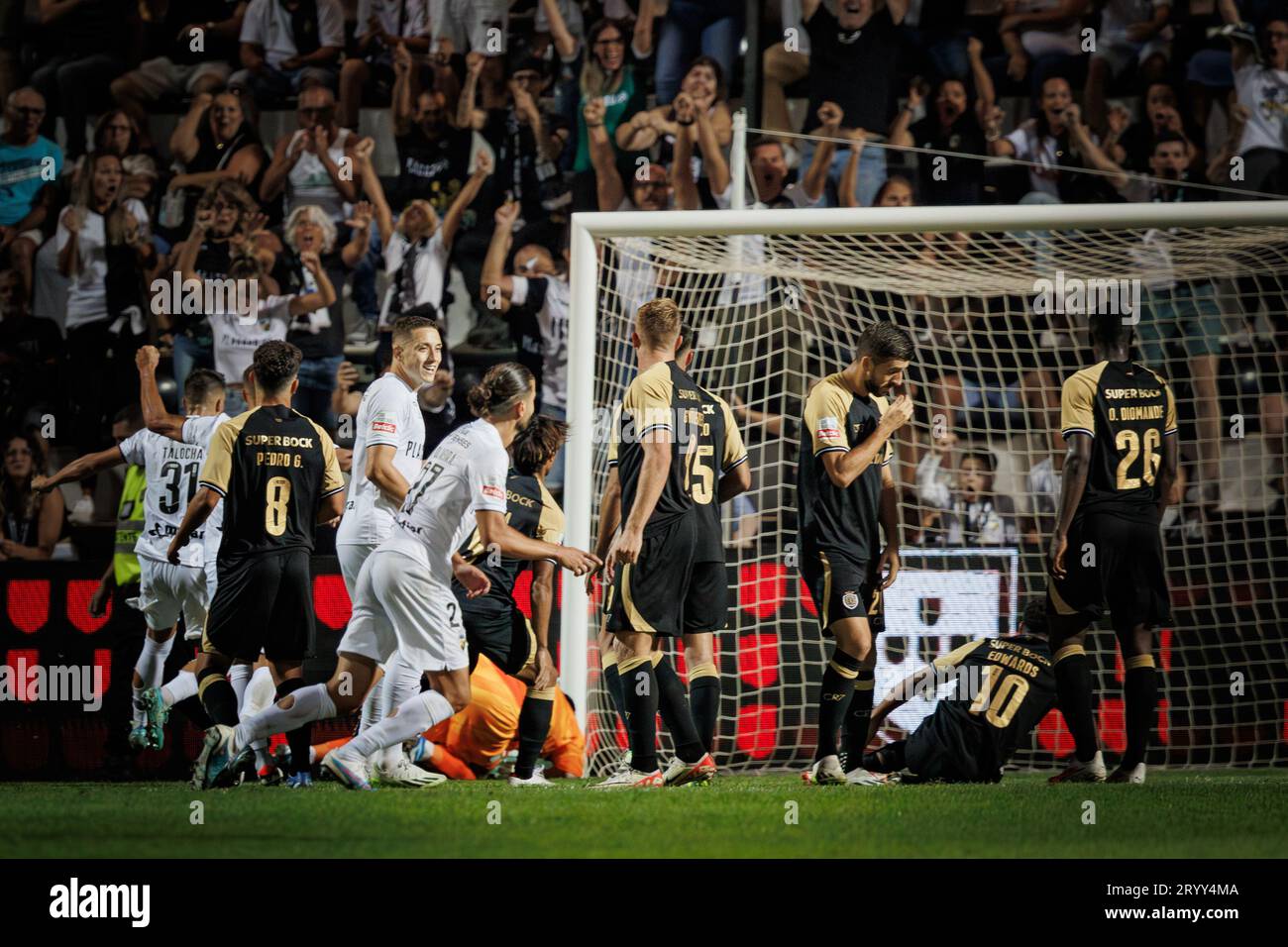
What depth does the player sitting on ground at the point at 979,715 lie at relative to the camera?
6.04 meters

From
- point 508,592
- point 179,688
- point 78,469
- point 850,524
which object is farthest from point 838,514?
point 78,469

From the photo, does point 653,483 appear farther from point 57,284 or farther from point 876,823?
point 57,284

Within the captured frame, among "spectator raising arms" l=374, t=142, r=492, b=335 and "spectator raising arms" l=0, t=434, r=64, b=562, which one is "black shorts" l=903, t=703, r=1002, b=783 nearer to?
"spectator raising arms" l=374, t=142, r=492, b=335

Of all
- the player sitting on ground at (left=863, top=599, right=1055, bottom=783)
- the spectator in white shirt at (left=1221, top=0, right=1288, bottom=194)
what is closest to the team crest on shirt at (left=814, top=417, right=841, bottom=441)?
the player sitting on ground at (left=863, top=599, right=1055, bottom=783)

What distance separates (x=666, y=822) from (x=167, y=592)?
→ 11.0 ft

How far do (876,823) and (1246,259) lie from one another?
155 inches

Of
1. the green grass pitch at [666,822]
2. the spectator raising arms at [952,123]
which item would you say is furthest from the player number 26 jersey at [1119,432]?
the spectator raising arms at [952,123]

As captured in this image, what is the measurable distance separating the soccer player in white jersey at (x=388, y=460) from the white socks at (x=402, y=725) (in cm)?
13

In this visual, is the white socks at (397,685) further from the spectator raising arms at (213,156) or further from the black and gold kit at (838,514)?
the spectator raising arms at (213,156)

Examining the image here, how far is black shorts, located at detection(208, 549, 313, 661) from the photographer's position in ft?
20.1

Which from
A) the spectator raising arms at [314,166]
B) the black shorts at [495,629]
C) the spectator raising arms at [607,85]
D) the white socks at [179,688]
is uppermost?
the spectator raising arms at [607,85]

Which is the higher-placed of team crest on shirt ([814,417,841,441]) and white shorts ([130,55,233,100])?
white shorts ([130,55,233,100])

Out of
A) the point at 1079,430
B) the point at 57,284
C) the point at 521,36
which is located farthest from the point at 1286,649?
the point at 57,284

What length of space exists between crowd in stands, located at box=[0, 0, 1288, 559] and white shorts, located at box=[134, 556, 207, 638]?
193cm
